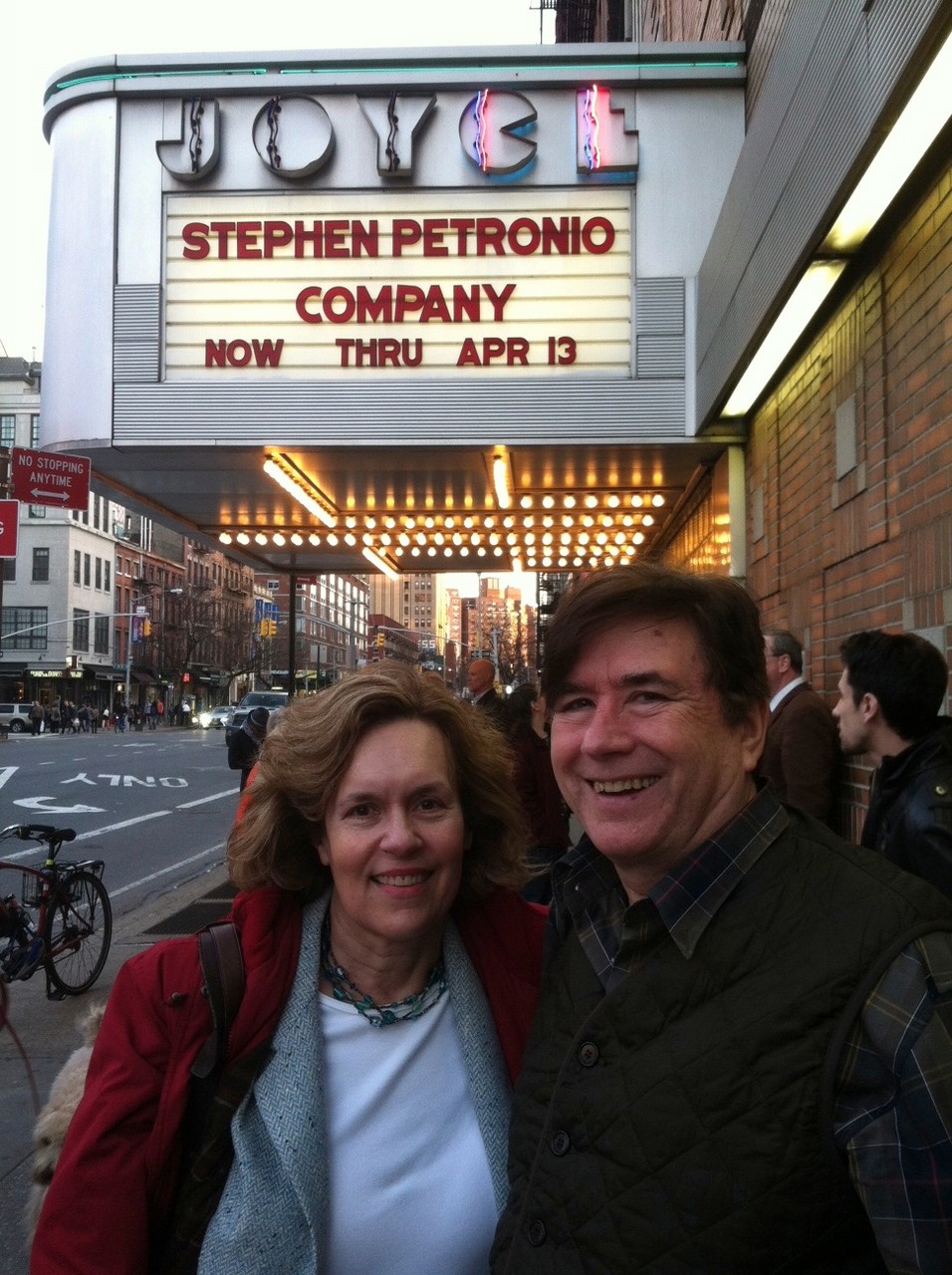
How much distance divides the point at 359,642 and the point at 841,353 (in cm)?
12864

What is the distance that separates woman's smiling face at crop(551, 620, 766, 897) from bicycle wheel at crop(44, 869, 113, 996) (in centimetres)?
634

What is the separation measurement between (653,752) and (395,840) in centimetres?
66

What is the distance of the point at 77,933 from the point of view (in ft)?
24.4

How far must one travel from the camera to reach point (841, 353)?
211 inches

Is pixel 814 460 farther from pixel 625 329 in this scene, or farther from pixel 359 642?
pixel 359 642

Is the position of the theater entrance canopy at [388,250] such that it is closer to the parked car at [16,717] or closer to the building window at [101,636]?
the parked car at [16,717]

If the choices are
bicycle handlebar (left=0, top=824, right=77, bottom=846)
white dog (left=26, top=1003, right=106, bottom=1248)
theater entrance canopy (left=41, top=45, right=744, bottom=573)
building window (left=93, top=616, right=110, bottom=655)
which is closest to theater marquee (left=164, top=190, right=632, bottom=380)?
theater entrance canopy (left=41, top=45, right=744, bottom=573)

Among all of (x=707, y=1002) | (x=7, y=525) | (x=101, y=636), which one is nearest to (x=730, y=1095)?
(x=707, y=1002)

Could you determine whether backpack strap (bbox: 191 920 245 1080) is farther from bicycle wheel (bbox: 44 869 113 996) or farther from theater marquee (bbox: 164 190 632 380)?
theater marquee (bbox: 164 190 632 380)

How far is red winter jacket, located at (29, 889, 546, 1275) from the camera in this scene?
1.88 m

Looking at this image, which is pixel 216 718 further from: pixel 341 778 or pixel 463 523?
pixel 341 778

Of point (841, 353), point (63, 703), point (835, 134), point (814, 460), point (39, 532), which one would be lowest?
point (63, 703)

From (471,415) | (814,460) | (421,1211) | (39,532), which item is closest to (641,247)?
(471,415)

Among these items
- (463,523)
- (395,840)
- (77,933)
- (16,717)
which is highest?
(463,523)
